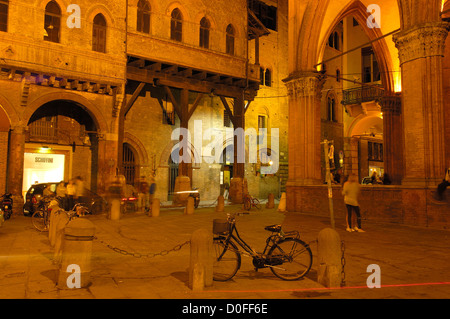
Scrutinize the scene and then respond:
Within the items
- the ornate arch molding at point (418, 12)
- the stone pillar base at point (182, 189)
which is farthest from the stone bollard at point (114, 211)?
the ornate arch molding at point (418, 12)

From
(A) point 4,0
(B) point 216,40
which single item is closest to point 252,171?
(B) point 216,40

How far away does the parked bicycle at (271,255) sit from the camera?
20.8 ft

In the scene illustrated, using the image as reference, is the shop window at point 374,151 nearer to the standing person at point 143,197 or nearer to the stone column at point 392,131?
the stone column at point 392,131

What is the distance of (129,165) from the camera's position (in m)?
22.8

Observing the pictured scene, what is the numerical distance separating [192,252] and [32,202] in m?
12.8

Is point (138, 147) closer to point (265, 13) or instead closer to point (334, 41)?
point (265, 13)

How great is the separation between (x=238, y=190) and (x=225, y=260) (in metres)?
17.2

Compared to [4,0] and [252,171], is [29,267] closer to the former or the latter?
[4,0]

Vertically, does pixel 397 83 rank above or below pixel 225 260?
above

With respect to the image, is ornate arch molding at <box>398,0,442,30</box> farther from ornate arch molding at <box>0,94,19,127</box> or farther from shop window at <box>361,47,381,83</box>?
ornate arch molding at <box>0,94,19,127</box>

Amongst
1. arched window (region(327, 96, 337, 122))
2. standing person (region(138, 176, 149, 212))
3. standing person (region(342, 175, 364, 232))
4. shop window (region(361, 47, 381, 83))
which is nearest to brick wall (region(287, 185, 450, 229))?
standing person (region(342, 175, 364, 232))

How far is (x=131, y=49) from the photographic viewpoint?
19734 mm

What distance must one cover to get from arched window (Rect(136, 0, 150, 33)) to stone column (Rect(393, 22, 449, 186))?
13350 mm

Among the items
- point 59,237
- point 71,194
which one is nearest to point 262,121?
point 71,194
